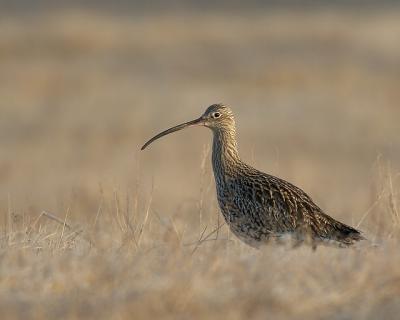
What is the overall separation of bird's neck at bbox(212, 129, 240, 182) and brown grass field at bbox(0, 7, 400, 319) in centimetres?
17

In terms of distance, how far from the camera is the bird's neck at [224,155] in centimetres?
862

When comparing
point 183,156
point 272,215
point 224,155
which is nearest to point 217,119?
point 224,155

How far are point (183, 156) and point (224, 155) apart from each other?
1275 cm

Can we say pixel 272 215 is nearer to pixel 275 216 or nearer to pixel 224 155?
pixel 275 216

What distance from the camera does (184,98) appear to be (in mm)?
25875

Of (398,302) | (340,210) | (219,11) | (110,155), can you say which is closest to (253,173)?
(398,302)

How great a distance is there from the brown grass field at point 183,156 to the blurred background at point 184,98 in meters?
0.06

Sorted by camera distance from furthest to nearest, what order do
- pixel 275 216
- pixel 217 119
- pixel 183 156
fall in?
pixel 183 156 < pixel 217 119 < pixel 275 216

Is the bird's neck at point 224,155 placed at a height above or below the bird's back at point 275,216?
above

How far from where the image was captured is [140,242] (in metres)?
7.59

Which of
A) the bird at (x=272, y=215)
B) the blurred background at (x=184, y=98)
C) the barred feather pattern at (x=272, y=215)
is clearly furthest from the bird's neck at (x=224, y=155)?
the blurred background at (x=184, y=98)

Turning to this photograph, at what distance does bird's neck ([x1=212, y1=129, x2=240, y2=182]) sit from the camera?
862 cm

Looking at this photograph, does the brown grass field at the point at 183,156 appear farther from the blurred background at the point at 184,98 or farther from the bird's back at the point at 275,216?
Answer: the bird's back at the point at 275,216

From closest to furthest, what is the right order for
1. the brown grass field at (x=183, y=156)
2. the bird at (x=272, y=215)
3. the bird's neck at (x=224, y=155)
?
1. the brown grass field at (x=183, y=156)
2. the bird at (x=272, y=215)
3. the bird's neck at (x=224, y=155)
